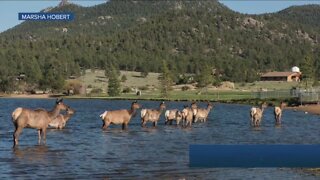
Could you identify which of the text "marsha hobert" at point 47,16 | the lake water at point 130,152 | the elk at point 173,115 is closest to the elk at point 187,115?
the elk at point 173,115

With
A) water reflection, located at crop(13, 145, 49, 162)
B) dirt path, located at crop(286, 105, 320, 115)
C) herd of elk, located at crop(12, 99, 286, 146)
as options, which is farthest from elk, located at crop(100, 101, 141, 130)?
dirt path, located at crop(286, 105, 320, 115)

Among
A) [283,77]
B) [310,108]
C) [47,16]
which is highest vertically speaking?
[47,16]

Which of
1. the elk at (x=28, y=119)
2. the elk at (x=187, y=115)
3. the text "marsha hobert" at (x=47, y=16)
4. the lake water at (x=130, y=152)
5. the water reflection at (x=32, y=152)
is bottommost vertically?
the lake water at (x=130, y=152)

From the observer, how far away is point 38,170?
18344 mm

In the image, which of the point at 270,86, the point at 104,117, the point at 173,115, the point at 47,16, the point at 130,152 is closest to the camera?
the point at 130,152

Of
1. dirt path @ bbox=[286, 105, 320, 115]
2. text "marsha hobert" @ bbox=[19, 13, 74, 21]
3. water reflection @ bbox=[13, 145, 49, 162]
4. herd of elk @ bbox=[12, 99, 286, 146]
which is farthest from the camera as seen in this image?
dirt path @ bbox=[286, 105, 320, 115]

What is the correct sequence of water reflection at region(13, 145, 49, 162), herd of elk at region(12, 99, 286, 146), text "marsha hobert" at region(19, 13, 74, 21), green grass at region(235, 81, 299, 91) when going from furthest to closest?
green grass at region(235, 81, 299, 91)
text "marsha hobert" at region(19, 13, 74, 21)
herd of elk at region(12, 99, 286, 146)
water reflection at region(13, 145, 49, 162)

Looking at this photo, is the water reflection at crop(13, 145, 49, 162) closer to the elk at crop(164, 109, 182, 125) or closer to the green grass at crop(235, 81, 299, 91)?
the elk at crop(164, 109, 182, 125)

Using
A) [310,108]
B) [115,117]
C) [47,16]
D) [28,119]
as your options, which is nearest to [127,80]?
[310,108]

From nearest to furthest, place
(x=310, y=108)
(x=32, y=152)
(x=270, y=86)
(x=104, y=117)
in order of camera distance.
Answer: (x=32, y=152)
(x=104, y=117)
(x=310, y=108)
(x=270, y=86)

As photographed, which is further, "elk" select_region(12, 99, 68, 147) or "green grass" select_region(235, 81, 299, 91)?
"green grass" select_region(235, 81, 299, 91)

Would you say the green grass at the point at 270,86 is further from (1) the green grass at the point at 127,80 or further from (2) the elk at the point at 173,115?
(2) the elk at the point at 173,115

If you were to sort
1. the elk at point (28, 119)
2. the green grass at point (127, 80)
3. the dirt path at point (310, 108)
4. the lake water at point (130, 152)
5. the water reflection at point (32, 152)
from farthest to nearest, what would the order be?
the green grass at point (127, 80) < the dirt path at point (310, 108) < the elk at point (28, 119) < the water reflection at point (32, 152) < the lake water at point (130, 152)

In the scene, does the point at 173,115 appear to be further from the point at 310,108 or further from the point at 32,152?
the point at 310,108
